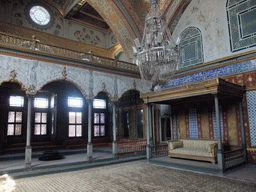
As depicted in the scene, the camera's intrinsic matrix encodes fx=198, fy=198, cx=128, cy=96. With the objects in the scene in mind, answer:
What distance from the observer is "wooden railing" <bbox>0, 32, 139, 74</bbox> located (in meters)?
6.24

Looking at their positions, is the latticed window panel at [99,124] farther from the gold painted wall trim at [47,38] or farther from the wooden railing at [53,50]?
the wooden railing at [53,50]

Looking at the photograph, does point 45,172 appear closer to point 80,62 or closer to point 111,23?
point 80,62

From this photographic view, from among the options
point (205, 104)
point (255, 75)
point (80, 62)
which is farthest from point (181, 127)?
point (80, 62)

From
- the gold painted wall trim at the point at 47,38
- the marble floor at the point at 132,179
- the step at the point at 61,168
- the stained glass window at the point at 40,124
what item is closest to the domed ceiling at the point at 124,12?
the gold painted wall trim at the point at 47,38

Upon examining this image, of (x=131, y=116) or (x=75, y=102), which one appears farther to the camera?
(x=75, y=102)

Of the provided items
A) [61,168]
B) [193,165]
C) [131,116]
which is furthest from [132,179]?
[131,116]

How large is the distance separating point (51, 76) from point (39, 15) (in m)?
5.32

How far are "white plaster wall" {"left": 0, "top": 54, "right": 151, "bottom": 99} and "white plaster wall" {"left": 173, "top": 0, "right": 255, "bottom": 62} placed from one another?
379 cm

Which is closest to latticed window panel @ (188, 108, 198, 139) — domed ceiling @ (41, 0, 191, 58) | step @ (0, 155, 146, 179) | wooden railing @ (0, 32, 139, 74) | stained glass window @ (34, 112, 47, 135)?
step @ (0, 155, 146, 179)

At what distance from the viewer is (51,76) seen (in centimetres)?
694

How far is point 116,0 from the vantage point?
31.3 ft

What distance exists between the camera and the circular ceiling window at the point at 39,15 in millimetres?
10135

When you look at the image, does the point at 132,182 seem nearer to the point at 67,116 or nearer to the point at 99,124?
the point at 67,116

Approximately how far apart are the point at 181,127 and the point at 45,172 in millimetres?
5768
